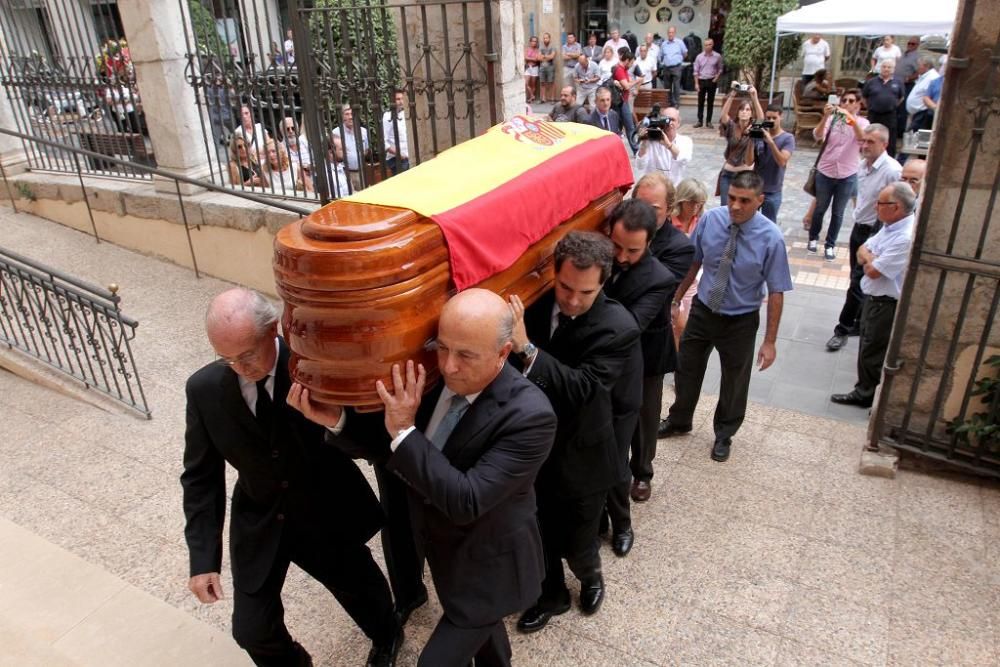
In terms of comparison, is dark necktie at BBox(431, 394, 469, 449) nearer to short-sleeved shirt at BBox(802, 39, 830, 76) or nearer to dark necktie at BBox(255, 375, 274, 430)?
dark necktie at BBox(255, 375, 274, 430)

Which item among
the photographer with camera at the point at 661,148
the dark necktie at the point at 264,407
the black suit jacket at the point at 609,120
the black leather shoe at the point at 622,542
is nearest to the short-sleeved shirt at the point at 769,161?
the photographer with camera at the point at 661,148

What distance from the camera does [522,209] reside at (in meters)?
2.77

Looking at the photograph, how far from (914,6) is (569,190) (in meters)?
9.96

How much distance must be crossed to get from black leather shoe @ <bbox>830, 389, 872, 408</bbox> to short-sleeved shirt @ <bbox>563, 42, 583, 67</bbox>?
15322mm

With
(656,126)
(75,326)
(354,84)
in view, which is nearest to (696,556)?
(354,84)

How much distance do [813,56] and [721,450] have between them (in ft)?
40.1

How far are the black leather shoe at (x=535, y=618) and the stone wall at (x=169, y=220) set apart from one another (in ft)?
13.5

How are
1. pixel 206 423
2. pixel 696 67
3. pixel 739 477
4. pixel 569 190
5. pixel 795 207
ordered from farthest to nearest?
pixel 696 67 → pixel 795 207 → pixel 739 477 → pixel 569 190 → pixel 206 423

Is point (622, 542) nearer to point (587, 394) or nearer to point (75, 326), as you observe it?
point (587, 394)

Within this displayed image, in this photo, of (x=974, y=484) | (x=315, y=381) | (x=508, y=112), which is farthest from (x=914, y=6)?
(x=315, y=381)

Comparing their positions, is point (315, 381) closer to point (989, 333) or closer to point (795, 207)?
point (989, 333)

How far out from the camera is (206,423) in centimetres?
252

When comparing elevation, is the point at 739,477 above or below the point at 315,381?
below

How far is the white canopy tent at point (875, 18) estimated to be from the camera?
10.2 m
